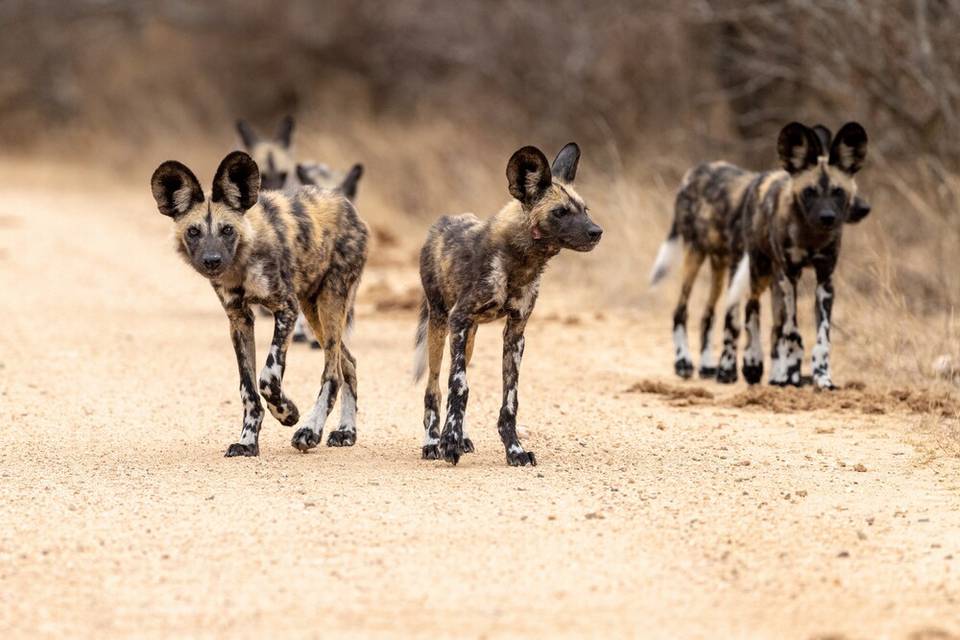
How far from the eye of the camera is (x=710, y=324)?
30.7 ft

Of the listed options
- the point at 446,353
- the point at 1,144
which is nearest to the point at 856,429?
the point at 446,353

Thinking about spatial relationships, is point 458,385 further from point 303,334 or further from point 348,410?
point 303,334

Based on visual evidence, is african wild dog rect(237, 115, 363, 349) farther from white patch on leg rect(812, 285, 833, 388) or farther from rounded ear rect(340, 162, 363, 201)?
white patch on leg rect(812, 285, 833, 388)

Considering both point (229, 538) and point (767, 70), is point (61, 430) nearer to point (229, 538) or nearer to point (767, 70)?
point (229, 538)

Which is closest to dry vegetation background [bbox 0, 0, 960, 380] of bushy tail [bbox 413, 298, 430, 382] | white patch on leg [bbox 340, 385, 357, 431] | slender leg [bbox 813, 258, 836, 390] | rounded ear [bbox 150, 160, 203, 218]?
slender leg [bbox 813, 258, 836, 390]

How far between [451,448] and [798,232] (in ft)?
10.2

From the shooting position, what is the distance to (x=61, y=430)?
6.90 m

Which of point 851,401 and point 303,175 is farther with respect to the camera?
point 303,175

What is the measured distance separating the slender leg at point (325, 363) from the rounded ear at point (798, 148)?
2844mm

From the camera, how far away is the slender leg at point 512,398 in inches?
239

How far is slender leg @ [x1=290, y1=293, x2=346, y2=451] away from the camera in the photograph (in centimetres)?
647

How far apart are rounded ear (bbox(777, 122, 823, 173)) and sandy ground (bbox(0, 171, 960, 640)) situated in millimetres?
1286

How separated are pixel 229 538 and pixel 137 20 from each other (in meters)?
25.5

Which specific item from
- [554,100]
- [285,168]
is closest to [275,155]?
[285,168]
